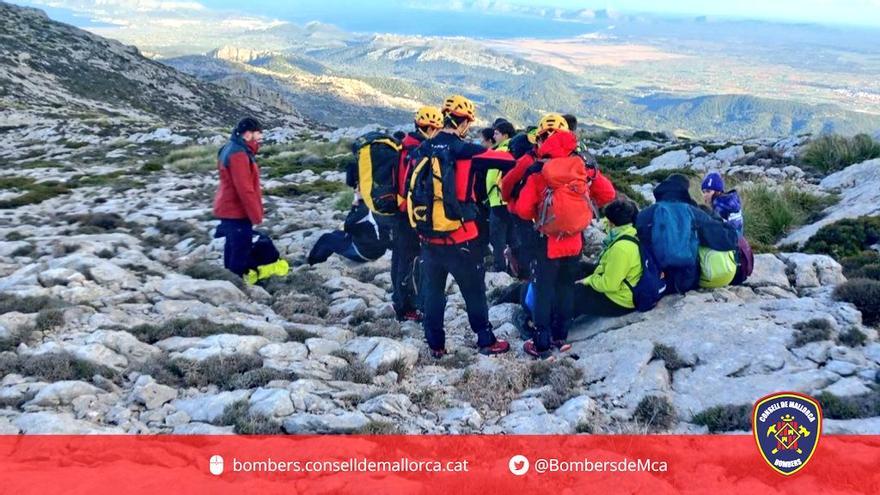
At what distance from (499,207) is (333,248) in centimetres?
371

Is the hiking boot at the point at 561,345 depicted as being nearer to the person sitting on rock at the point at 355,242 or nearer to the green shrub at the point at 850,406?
the green shrub at the point at 850,406

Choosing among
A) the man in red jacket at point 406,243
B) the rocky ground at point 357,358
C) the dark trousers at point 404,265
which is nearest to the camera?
the rocky ground at point 357,358

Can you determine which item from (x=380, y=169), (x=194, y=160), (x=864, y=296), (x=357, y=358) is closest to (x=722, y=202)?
(x=864, y=296)

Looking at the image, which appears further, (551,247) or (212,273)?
(212,273)

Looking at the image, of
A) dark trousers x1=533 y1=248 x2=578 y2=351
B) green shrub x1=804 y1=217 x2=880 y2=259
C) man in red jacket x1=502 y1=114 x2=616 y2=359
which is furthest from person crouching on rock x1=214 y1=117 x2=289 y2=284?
green shrub x1=804 y1=217 x2=880 y2=259

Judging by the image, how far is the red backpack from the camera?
22.1 ft

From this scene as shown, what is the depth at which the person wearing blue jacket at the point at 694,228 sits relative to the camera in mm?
7797

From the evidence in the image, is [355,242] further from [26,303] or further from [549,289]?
[26,303]

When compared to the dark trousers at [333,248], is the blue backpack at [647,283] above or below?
above

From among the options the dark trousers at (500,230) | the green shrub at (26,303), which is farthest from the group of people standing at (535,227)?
the green shrub at (26,303)

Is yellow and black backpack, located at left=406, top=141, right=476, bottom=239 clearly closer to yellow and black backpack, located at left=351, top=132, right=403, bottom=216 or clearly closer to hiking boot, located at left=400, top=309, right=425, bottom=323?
yellow and black backpack, located at left=351, top=132, right=403, bottom=216

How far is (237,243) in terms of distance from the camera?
1020 centimetres

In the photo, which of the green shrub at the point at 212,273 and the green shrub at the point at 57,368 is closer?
the green shrub at the point at 57,368

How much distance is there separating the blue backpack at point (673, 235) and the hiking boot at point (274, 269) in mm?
6303
